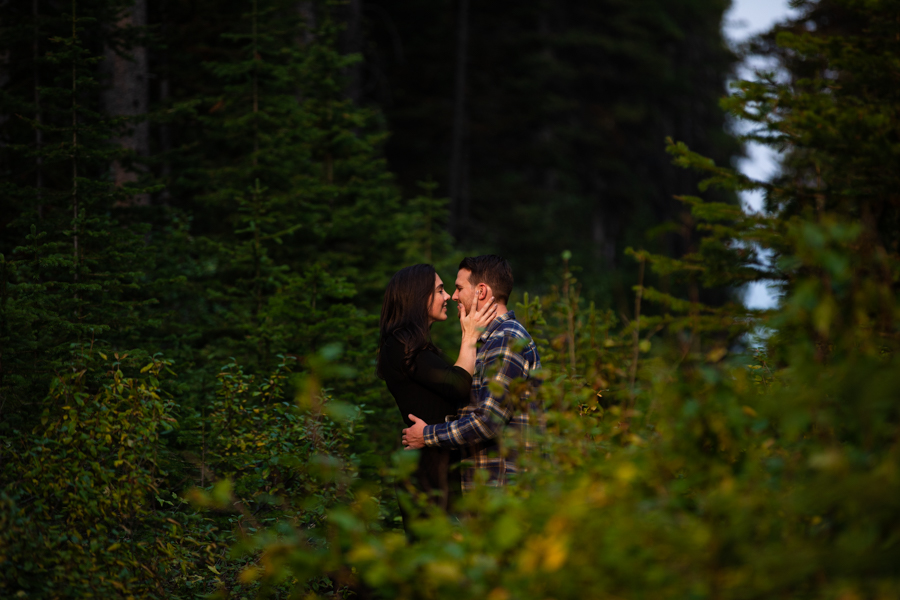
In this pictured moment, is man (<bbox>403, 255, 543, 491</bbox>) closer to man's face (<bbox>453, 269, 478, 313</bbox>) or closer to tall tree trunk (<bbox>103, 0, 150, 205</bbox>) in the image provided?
man's face (<bbox>453, 269, 478, 313</bbox>)

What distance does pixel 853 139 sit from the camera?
6562mm

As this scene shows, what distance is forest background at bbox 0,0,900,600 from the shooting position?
207 centimetres

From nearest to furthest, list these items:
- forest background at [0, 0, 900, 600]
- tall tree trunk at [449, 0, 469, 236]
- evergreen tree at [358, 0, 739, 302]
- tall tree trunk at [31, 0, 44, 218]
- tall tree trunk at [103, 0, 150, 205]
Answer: forest background at [0, 0, 900, 600]
tall tree trunk at [31, 0, 44, 218]
tall tree trunk at [103, 0, 150, 205]
tall tree trunk at [449, 0, 469, 236]
evergreen tree at [358, 0, 739, 302]

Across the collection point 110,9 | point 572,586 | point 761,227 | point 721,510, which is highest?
point 110,9

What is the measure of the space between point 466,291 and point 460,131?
1715 centimetres

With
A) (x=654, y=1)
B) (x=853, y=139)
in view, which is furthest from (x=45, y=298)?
(x=654, y=1)

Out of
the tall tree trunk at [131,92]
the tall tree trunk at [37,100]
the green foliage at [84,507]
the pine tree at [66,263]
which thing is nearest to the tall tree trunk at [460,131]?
the tall tree trunk at [131,92]

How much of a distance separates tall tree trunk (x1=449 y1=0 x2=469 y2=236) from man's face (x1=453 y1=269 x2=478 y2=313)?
51.7ft

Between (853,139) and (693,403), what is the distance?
5.76m

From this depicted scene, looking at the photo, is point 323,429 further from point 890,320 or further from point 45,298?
point 890,320

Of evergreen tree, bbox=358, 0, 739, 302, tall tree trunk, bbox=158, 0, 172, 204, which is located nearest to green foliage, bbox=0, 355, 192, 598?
tall tree trunk, bbox=158, 0, 172, 204

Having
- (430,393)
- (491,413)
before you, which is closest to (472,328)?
(430,393)

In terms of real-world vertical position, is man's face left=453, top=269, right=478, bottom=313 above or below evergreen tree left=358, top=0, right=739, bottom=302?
below

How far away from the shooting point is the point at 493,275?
4.34m
